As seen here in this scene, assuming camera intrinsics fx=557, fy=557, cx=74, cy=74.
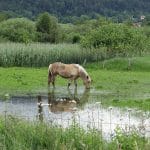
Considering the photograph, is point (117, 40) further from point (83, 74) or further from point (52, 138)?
point (52, 138)

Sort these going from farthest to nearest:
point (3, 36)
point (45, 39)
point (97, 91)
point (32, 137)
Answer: point (45, 39) < point (3, 36) < point (97, 91) < point (32, 137)

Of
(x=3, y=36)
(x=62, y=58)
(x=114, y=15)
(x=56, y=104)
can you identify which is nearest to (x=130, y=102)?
(x=56, y=104)

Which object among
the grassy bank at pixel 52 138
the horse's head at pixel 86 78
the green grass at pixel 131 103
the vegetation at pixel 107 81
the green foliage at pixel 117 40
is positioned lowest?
the vegetation at pixel 107 81

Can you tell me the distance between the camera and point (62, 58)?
39562 mm

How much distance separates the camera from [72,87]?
88.5 feet

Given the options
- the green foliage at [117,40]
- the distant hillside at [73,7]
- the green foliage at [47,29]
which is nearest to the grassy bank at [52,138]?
the green foliage at [117,40]

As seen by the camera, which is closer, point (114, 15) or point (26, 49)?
point (26, 49)

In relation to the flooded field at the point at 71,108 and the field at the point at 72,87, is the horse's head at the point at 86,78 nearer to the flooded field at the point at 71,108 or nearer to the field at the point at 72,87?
the field at the point at 72,87

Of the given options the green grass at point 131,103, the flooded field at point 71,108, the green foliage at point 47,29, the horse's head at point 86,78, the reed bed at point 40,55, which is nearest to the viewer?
the flooded field at point 71,108

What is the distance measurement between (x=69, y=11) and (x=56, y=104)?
355ft

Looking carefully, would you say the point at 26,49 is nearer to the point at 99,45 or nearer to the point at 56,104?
the point at 99,45

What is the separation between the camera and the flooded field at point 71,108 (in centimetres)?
1628

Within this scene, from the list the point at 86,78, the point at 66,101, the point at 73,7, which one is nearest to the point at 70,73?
the point at 86,78

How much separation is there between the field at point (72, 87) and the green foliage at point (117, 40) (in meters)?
0.74
